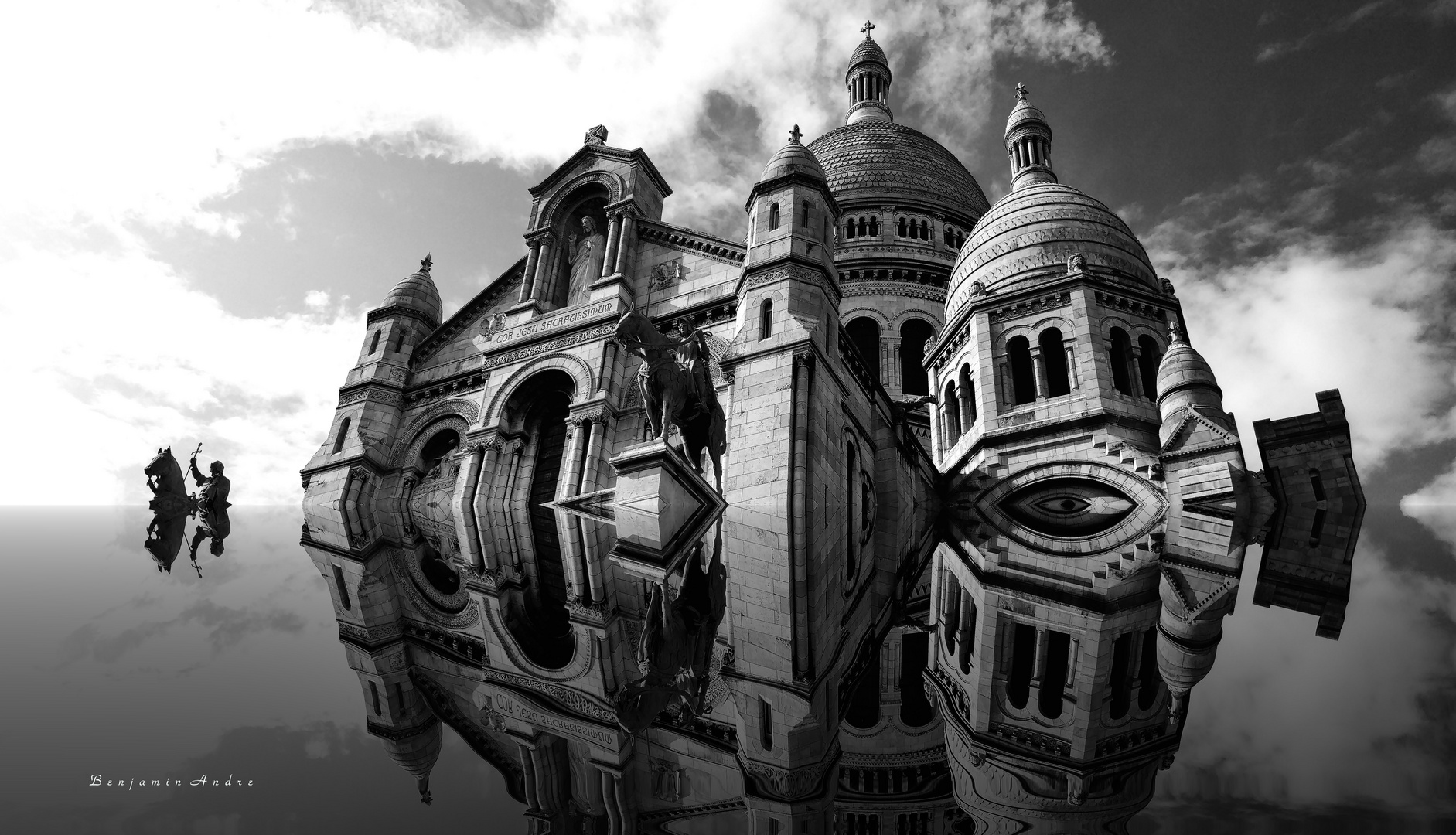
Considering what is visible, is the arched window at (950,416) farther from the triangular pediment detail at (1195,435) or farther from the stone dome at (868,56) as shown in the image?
the stone dome at (868,56)

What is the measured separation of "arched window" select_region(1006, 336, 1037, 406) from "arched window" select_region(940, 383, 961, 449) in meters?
1.78

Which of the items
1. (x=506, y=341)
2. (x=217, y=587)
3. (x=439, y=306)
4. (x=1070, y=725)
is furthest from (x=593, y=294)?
(x=1070, y=725)

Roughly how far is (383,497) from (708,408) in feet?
39.3

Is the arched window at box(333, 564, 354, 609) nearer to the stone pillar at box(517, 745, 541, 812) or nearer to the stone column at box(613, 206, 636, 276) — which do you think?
the stone pillar at box(517, 745, 541, 812)

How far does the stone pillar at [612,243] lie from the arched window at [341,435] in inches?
336

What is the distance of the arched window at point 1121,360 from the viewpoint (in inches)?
685

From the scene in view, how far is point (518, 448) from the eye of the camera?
51.9 feet

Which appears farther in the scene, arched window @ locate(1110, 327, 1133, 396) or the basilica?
arched window @ locate(1110, 327, 1133, 396)

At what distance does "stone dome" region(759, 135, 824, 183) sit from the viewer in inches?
530

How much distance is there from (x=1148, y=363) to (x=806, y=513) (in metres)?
14.0

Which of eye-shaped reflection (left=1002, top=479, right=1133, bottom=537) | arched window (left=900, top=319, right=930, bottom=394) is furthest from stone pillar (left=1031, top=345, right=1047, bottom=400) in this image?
arched window (left=900, top=319, right=930, bottom=394)

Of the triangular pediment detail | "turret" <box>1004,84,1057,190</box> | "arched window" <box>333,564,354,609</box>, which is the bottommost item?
"arched window" <box>333,564,354,609</box>

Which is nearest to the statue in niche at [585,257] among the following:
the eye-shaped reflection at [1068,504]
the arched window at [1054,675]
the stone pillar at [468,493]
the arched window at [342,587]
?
the stone pillar at [468,493]

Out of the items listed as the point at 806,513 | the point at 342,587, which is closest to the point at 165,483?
the point at 342,587
